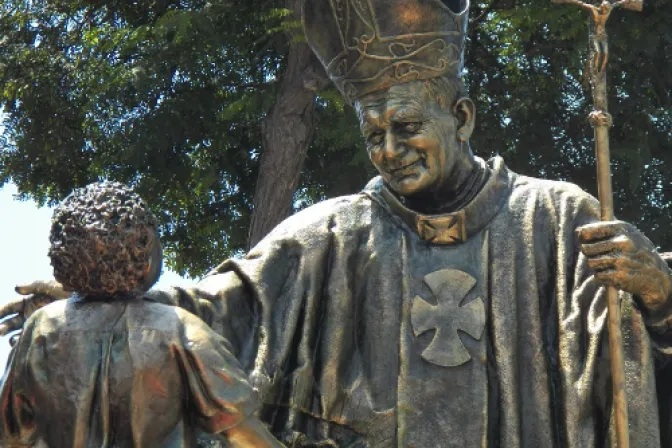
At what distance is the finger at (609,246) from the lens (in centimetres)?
919

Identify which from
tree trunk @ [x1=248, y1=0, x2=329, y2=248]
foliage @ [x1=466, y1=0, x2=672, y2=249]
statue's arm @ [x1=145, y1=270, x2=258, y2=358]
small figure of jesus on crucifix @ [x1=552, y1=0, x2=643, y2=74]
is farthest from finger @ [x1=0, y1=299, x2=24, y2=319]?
foliage @ [x1=466, y1=0, x2=672, y2=249]

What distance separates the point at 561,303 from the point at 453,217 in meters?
0.58

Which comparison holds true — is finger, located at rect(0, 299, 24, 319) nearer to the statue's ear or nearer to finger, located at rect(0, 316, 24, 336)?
finger, located at rect(0, 316, 24, 336)

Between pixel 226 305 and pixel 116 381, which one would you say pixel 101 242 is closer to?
pixel 116 381

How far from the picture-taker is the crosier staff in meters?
9.04

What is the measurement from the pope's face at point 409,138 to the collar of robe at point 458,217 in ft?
0.36

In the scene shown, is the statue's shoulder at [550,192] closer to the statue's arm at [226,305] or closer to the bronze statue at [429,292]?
the bronze statue at [429,292]

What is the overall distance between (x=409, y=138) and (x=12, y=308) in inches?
68.3

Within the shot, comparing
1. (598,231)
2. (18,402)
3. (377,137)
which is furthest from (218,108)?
(18,402)

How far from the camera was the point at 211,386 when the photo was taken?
765 centimetres

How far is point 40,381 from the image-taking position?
764cm

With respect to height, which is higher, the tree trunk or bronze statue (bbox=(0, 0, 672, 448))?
the tree trunk

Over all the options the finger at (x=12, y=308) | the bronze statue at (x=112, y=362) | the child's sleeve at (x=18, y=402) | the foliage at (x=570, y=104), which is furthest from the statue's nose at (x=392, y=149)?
the foliage at (x=570, y=104)

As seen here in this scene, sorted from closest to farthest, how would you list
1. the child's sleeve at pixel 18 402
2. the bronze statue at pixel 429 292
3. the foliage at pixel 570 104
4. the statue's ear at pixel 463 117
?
the child's sleeve at pixel 18 402 → the bronze statue at pixel 429 292 → the statue's ear at pixel 463 117 → the foliage at pixel 570 104
